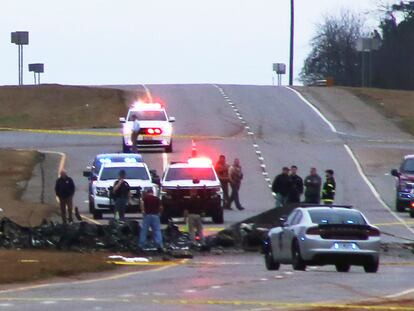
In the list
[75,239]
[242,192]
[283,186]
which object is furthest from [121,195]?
[242,192]

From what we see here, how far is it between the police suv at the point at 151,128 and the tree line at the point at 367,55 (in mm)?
56524

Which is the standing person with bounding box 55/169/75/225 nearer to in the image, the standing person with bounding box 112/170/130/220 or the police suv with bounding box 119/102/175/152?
the standing person with bounding box 112/170/130/220

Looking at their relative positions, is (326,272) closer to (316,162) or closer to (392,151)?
(316,162)

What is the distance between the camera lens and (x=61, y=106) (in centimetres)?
7769

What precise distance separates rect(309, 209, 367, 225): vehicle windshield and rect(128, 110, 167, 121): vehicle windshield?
2974 centimetres

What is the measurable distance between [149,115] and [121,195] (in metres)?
19.1

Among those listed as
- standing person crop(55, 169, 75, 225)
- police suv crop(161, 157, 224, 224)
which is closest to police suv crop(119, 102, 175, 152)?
police suv crop(161, 157, 224, 224)

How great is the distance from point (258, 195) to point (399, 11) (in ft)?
290

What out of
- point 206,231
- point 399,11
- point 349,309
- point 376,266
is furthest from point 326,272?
point 399,11

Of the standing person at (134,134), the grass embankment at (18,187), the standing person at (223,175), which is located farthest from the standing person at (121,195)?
the standing person at (134,134)

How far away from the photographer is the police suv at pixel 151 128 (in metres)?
55.1

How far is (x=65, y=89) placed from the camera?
83125 millimetres

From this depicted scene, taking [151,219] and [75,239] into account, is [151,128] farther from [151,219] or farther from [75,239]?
[151,219]

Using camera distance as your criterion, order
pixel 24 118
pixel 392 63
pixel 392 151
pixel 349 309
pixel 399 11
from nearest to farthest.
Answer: pixel 349 309, pixel 392 151, pixel 24 118, pixel 392 63, pixel 399 11
